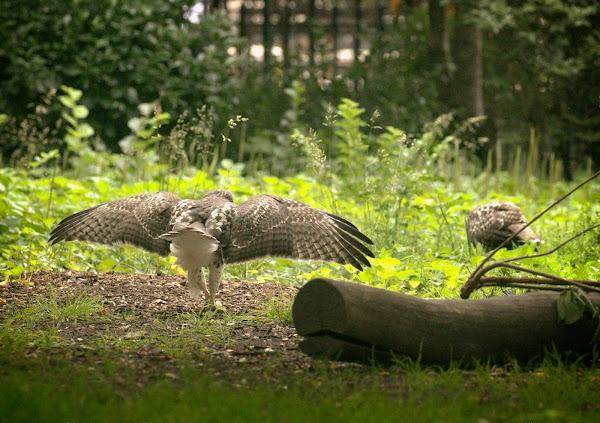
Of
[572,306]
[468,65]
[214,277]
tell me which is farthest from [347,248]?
[468,65]

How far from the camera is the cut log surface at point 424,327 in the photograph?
309cm

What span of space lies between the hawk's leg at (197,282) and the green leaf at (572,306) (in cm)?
201

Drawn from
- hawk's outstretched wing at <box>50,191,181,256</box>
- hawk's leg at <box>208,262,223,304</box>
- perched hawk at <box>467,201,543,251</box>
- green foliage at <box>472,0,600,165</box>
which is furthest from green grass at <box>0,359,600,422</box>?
green foliage at <box>472,0,600,165</box>

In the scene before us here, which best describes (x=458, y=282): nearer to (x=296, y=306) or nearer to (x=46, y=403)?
(x=296, y=306)

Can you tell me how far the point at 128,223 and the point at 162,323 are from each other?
26.8 inches

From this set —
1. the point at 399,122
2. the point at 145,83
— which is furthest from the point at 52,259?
the point at 399,122

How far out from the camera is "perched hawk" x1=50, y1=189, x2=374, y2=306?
390 centimetres

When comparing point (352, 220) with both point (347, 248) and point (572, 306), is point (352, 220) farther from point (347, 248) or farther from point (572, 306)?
point (572, 306)

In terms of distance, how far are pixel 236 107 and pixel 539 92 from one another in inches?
238

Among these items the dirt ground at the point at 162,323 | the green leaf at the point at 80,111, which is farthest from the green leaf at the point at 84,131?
the dirt ground at the point at 162,323

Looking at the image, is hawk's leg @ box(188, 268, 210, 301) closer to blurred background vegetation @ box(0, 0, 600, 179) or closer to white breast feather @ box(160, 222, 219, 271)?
white breast feather @ box(160, 222, 219, 271)

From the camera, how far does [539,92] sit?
12797 millimetres

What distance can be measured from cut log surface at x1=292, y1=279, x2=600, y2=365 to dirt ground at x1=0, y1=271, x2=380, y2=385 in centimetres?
18

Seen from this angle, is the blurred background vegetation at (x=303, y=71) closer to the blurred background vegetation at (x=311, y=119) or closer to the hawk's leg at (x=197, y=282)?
the blurred background vegetation at (x=311, y=119)
